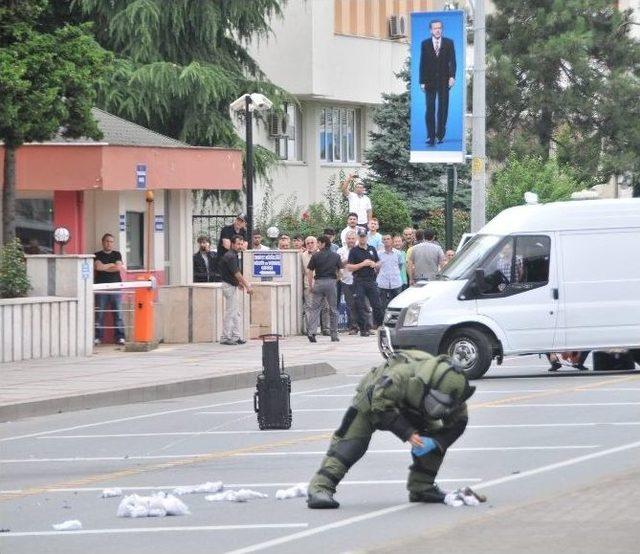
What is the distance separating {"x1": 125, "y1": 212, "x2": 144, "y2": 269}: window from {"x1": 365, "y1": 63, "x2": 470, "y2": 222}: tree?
57.9 feet

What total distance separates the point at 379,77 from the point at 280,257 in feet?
77.8

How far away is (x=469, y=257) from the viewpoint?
2266 centimetres

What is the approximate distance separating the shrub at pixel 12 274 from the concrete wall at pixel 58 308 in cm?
22

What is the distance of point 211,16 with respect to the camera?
128 ft

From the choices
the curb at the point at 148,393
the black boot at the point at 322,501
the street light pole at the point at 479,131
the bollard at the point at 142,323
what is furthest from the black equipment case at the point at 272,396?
the street light pole at the point at 479,131

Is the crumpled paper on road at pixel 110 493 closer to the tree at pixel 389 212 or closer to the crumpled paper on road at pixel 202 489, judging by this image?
the crumpled paper on road at pixel 202 489

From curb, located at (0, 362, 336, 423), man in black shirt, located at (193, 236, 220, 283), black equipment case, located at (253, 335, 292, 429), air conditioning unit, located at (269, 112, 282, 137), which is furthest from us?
air conditioning unit, located at (269, 112, 282, 137)

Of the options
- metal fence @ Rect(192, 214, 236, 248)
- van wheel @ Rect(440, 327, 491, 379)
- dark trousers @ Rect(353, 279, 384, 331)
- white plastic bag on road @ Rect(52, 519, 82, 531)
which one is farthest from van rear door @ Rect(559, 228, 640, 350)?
metal fence @ Rect(192, 214, 236, 248)

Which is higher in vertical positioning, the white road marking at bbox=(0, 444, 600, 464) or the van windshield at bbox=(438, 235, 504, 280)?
the van windshield at bbox=(438, 235, 504, 280)

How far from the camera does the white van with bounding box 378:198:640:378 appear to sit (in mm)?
22188

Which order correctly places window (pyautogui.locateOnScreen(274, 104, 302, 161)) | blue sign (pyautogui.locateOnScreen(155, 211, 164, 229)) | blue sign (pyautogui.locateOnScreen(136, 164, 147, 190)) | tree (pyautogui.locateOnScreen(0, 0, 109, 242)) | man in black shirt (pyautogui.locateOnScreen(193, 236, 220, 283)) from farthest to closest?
window (pyautogui.locateOnScreen(274, 104, 302, 161)) < man in black shirt (pyautogui.locateOnScreen(193, 236, 220, 283)) < blue sign (pyautogui.locateOnScreen(155, 211, 164, 229)) < blue sign (pyautogui.locateOnScreen(136, 164, 147, 190)) < tree (pyautogui.locateOnScreen(0, 0, 109, 242))

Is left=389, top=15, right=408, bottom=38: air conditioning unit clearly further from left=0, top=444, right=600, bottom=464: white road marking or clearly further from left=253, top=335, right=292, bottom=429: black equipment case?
left=0, top=444, right=600, bottom=464: white road marking

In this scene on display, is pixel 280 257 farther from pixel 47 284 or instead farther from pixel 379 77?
pixel 379 77

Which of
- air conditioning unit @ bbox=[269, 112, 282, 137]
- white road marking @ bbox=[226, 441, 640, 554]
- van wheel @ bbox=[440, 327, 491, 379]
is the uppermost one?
air conditioning unit @ bbox=[269, 112, 282, 137]
